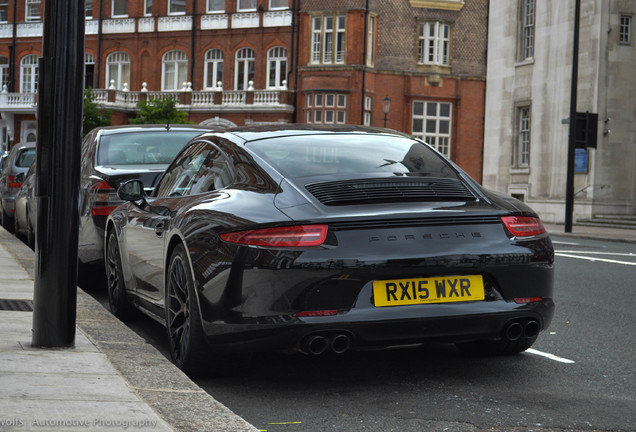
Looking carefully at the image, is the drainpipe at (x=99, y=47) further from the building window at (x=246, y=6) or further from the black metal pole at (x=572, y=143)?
the black metal pole at (x=572, y=143)

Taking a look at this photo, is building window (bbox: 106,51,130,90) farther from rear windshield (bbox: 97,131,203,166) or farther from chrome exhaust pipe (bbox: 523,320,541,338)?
chrome exhaust pipe (bbox: 523,320,541,338)

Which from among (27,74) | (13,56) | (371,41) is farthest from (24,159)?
Result: (13,56)

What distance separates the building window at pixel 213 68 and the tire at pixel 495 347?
51.6m

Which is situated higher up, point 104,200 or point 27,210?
point 104,200

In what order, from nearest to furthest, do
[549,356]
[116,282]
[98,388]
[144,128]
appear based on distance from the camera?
[98,388] → [549,356] → [116,282] → [144,128]

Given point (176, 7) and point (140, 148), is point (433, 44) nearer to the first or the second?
point (176, 7)

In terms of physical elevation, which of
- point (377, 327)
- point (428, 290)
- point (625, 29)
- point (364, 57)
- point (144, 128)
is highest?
point (364, 57)

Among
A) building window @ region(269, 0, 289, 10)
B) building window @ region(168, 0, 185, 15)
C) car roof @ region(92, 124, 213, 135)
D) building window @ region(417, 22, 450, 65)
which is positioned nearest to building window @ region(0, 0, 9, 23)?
building window @ region(168, 0, 185, 15)

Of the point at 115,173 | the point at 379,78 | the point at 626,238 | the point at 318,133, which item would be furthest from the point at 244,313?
the point at 379,78

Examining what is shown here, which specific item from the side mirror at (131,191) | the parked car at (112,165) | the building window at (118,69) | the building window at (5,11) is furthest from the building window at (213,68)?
the side mirror at (131,191)

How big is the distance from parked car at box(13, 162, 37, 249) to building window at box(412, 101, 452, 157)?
38456 millimetres

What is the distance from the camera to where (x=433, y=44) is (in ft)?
176

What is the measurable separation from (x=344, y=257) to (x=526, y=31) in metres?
34.2

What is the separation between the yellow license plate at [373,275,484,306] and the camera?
500 cm
